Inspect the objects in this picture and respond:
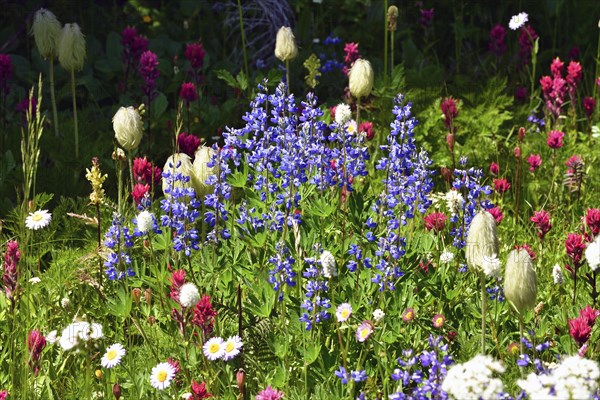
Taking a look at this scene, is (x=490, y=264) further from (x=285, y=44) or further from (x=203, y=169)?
(x=285, y=44)

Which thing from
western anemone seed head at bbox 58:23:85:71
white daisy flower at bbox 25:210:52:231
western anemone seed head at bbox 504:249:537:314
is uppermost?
western anemone seed head at bbox 58:23:85:71

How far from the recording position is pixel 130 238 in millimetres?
3734

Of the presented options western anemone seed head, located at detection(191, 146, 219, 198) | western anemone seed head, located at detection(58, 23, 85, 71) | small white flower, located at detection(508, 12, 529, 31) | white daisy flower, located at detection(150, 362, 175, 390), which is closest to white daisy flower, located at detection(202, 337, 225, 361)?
white daisy flower, located at detection(150, 362, 175, 390)

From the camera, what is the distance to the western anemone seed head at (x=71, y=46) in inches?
187

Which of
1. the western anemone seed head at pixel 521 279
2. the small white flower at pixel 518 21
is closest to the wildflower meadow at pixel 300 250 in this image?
the western anemone seed head at pixel 521 279

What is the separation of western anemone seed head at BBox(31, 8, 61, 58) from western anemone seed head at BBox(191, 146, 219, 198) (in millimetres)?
1755

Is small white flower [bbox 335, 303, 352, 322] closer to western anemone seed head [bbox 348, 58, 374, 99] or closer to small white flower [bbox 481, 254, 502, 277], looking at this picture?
small white flower [bbox 481, 254, 502, 277]

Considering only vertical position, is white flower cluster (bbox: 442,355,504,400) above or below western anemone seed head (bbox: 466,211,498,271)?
below

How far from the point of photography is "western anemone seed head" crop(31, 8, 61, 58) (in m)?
4.87

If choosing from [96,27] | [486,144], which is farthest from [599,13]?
[96,27]

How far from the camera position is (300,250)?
3258mm

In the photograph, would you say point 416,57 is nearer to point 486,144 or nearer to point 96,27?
point 486,144

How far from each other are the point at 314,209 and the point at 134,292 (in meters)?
0.76

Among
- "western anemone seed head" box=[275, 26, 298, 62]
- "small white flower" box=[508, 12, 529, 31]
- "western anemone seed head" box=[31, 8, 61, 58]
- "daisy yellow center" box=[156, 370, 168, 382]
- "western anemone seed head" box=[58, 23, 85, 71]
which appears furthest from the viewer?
"small white flower" box=[508, 12, 529, 31]
